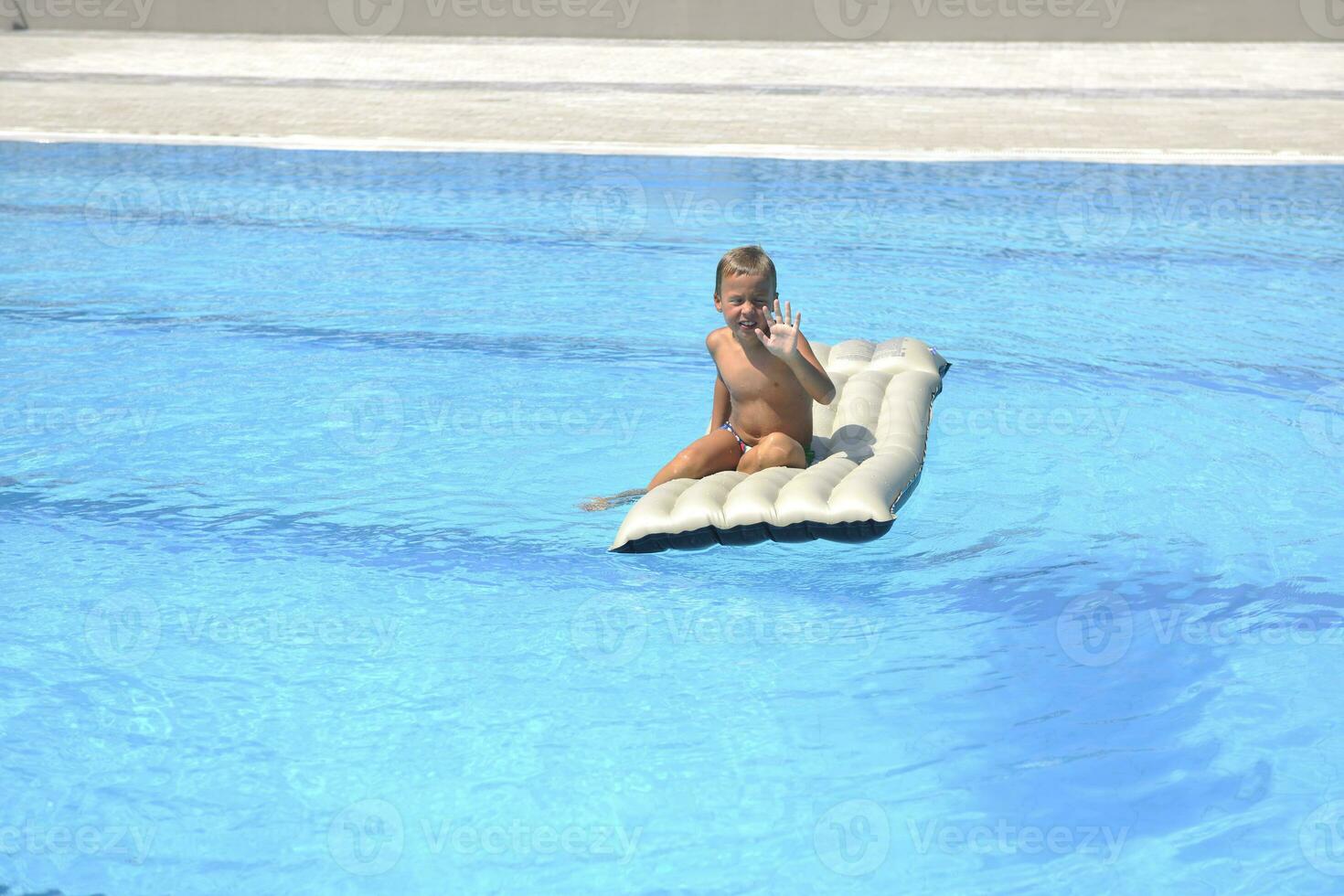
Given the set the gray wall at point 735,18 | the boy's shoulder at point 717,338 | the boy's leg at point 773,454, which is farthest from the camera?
the gray wall at point 735,18

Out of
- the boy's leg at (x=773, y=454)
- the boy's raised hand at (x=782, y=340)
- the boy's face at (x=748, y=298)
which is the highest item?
the boy's face at (x=748, y=298)

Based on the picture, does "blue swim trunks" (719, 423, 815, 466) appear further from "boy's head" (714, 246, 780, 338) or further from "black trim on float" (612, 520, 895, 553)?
"black trim on float" (612, 520, 895, 553)

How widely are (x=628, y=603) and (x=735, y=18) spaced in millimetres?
13555

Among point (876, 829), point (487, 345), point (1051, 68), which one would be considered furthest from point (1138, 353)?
point (1051, 68)

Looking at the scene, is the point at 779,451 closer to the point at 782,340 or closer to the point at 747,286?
the point at 782,340

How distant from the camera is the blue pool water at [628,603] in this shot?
2988mm

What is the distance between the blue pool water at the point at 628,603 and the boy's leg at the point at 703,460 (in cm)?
29

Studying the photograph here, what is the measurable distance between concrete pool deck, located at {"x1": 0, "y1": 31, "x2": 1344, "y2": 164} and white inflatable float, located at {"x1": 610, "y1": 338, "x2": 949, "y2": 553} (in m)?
5.94

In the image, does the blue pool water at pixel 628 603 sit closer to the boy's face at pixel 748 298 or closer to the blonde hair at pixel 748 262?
the boy's face at pixel 748 298

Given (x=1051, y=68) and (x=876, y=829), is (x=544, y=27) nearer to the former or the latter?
(x=1051, y=68)

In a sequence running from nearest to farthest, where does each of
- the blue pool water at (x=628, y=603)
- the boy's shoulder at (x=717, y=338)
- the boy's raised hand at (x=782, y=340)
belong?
1. the blue pool water at (x=628, y=603)
2. the boy's raised hand at (x=782, y=340)
3. the boy's shoulder at (x=717, y=338)

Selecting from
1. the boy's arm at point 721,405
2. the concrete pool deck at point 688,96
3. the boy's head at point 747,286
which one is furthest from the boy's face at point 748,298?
the concrete pool deck at point 688,96

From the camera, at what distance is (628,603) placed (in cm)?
388

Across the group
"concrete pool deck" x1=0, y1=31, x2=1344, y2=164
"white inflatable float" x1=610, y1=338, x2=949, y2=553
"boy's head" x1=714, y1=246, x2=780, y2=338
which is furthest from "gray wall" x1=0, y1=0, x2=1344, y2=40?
"boy's head" x1=714, y1=246, x2=780, y2=338
